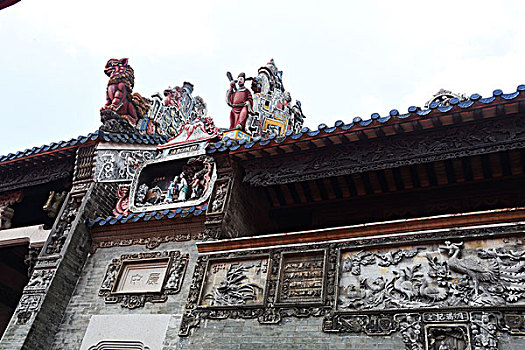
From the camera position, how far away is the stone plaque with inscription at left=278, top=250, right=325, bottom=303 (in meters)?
6.52

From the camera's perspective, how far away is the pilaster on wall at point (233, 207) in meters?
8.03

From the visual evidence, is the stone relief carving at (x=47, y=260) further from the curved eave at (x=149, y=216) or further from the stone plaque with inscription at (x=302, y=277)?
the stone plaque with inscription at (x=302, y=277)

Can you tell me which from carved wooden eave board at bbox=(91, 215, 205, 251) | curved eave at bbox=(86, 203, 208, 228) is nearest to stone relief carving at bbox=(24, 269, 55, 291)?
carved wooden eave board at bbox=(91, 215, 205, 251)

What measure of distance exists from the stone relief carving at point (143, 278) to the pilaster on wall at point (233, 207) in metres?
0.83

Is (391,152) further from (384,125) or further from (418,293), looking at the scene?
(418,293)

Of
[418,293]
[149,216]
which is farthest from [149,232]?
[418,293]

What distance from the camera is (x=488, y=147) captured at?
6602 mm

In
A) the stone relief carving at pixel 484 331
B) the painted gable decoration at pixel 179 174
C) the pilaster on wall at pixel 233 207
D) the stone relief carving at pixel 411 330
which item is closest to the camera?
the stone relief carving at pixel 484 331

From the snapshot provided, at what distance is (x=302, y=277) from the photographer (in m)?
6.72

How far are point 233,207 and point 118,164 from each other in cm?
328

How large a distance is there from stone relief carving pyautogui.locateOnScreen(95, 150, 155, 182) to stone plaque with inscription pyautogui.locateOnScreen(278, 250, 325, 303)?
186 inches

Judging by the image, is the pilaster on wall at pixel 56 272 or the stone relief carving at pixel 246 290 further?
the pilaster on wall at pixel 56 272

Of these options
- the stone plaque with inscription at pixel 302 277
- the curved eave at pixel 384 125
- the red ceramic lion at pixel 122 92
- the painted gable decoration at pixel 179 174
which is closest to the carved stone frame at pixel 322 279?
the stone plaque with inscription at pixel 302 277

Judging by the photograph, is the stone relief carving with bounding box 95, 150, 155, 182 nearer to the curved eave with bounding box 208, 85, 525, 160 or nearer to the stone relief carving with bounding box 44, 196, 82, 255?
the stone relief carving with bounding box 44, 196, 82, 255
